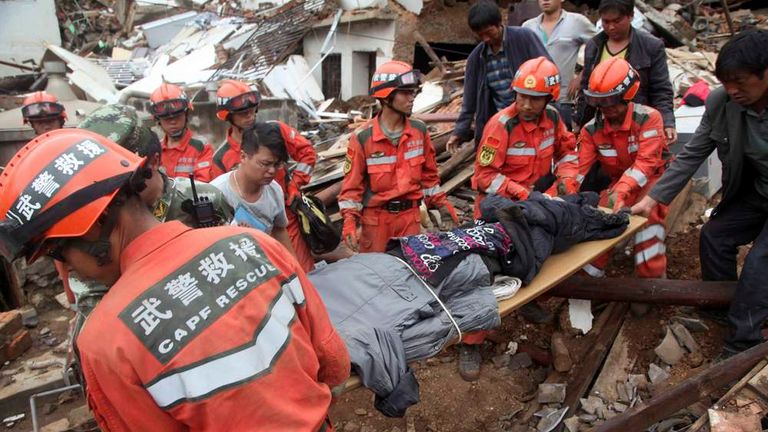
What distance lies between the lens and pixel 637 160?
3488 millimetres

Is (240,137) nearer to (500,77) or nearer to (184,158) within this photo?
(184,158)

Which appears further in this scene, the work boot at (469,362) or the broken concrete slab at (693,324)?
the work boot at (469,362)

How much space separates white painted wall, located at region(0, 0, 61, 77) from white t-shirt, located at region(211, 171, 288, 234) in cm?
1728

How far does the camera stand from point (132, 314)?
3.33 feet

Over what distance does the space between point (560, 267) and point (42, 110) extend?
4754 millimetres

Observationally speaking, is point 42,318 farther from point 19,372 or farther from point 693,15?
point 693,15

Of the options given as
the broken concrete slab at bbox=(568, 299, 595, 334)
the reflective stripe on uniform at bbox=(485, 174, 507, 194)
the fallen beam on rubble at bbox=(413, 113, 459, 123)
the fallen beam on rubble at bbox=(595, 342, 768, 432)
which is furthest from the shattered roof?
the fallen beam on rubble at bbox=(595, 342, 768, 432)

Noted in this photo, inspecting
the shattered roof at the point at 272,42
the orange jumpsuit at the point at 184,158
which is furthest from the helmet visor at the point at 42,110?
the shattered roof at the point at 272,42

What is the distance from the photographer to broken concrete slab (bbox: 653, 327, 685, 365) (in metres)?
3.10

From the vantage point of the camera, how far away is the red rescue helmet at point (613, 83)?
333 cm

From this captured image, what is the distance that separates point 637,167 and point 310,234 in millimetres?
2415

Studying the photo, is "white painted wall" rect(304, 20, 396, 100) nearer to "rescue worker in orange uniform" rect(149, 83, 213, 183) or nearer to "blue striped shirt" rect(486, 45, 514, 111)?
"blue striped shirt" rect(486, 45, 514, 111)

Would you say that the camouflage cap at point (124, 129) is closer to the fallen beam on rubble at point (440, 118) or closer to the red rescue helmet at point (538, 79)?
the red rescue helmet at point (538, 79)

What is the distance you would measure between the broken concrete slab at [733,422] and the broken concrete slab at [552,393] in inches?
35.1
